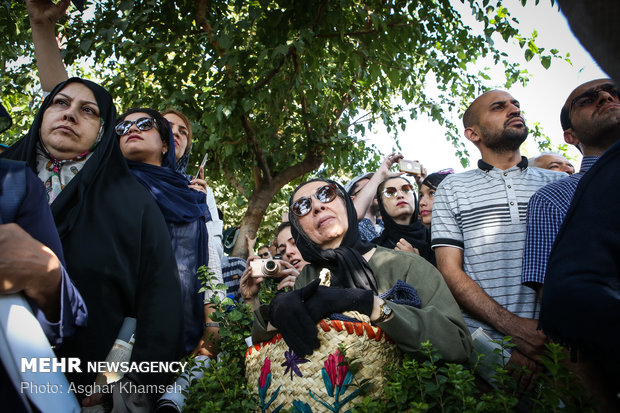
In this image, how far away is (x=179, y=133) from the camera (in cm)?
371

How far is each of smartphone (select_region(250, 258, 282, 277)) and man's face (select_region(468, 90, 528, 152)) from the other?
5.18ft

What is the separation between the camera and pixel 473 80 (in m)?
7.86

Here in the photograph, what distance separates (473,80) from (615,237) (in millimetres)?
7056

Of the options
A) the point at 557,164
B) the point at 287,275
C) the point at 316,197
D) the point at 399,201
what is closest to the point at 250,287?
the point at 287,275

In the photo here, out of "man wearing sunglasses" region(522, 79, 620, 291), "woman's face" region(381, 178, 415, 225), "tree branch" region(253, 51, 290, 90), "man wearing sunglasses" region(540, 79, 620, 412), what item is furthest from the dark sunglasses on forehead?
"tree branch" region(253, 51, 290, 90)

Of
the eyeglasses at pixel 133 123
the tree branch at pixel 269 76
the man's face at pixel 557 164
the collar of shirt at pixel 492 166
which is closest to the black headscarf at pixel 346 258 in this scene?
the collar of shirt at pixel 492 166

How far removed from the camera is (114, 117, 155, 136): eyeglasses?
9.87 feet

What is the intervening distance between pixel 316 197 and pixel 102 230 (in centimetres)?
110

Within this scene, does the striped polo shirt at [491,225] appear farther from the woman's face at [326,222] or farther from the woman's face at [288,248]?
the woman's face at [288,248]

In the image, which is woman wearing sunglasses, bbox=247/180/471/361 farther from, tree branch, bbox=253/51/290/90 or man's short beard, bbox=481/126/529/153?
tree branch, bbox=253/51/290/90

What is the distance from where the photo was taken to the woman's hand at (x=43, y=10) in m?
2.69

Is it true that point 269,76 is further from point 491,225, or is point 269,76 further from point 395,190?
point 491,225

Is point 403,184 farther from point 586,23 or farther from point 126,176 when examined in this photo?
point 586,23

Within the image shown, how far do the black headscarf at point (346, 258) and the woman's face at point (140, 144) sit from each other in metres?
1.09
